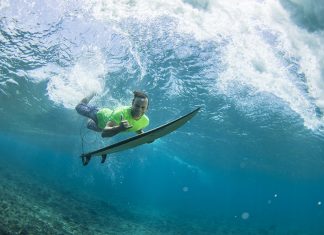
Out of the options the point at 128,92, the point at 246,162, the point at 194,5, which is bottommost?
the point at 246,162

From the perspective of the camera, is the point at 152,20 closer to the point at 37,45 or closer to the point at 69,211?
the point at 37,45

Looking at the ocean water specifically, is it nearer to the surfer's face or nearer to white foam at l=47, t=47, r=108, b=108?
white foam at l=47, t=47, r=108, b=108

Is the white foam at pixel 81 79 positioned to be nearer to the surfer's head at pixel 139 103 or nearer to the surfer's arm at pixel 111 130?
the surfer's arm at pixel 111 130

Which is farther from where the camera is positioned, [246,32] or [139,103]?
[246,32]

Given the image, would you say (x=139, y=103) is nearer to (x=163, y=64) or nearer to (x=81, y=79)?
(x=163, y=64)

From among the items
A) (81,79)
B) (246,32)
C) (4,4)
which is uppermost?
(246,32)

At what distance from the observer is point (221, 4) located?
12555mm

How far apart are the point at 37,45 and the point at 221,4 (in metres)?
11.2

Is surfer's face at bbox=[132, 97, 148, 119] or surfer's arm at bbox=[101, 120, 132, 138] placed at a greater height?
surfer's face at bbox=[132, 97, 148, 119]

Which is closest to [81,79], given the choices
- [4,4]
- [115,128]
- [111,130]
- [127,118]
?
[4,4]

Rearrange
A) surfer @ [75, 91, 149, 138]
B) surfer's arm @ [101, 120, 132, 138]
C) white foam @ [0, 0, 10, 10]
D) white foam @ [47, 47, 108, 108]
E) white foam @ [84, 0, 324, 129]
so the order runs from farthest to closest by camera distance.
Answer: white foam @ [47, 47, 108, 108], white foam @ [0, 0, 10, 10], white foam @ [84, 0, 324, 129], surfer @ [75, 91, 149, 138], surfer's arm @ [101, 120, 132, 138]

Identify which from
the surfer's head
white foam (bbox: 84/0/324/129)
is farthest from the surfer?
white foam (bbox: 84/0/324/129)

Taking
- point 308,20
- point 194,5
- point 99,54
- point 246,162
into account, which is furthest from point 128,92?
point 246,162

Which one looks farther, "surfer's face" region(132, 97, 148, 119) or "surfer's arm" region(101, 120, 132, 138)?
"surfer's face" region(132, 97, 148, 119)
